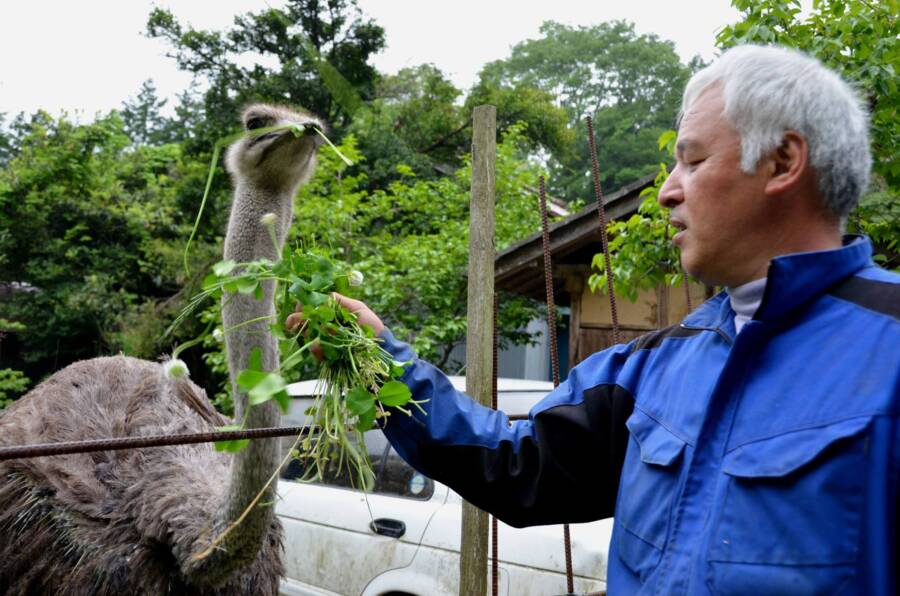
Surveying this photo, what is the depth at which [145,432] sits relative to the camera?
12.0 feet

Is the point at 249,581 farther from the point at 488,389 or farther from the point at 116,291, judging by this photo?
the point at 116,291

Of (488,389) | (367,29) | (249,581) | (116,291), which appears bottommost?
(249,581)

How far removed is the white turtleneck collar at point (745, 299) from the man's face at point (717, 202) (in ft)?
0.05

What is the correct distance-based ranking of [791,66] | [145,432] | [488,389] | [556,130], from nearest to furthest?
[791,66]
[488,389]
[145,432]
[556,130]

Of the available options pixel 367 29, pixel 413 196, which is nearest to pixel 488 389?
pixel 413 196

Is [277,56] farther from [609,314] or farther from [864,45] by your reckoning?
[864,45]

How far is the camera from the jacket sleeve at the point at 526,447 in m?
1.84

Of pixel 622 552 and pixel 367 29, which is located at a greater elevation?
pixel 367 29

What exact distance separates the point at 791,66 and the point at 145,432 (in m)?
2.98

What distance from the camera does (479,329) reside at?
278cm

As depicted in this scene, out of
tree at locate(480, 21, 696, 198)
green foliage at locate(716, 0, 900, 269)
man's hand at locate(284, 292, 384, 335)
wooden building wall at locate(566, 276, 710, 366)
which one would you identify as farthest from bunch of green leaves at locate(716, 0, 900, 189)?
tree at locate(480, 21, 696, 198)

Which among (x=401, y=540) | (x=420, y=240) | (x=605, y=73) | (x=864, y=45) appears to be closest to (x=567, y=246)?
(x=420, y=240)

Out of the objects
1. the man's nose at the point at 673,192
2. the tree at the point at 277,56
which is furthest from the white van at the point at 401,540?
the tree at the point at 277,56

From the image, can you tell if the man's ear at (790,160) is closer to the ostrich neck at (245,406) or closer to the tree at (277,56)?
the ostrich neck at (245,406)
